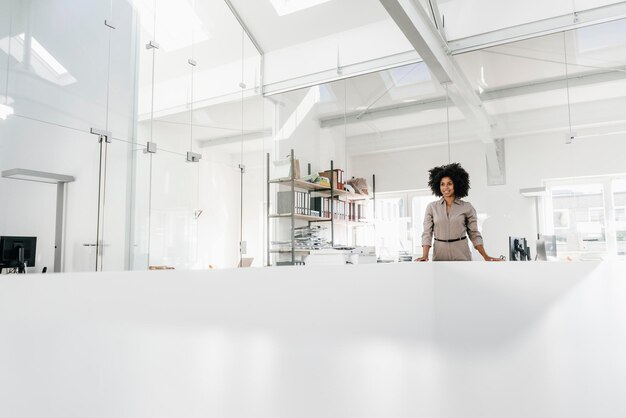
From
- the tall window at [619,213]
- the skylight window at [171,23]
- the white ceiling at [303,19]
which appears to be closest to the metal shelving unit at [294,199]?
the white ceiling at [303,19]

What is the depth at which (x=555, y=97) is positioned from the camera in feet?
14.6

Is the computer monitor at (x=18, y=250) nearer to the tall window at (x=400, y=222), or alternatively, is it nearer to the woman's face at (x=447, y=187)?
the woman's face at (x=447, y=187)

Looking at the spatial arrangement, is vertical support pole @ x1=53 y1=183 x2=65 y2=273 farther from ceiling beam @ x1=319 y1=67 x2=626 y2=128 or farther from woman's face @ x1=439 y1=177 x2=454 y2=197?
ceiling beam @ x1=319 y1=67 x2=626 y2=128

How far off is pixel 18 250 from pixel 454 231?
2842 millimetres

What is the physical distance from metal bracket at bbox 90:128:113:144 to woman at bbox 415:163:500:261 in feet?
8.21

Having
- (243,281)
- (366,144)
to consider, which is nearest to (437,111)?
(366,144)

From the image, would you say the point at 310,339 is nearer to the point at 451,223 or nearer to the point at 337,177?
the point at 451,223

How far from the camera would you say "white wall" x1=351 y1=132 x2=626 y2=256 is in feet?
13.9

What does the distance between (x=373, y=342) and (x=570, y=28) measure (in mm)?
3999

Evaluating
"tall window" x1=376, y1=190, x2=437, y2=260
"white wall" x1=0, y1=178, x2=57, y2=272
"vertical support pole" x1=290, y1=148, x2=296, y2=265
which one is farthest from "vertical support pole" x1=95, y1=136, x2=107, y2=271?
"tall window" x1=376, y1=190, x2=437, y2=260

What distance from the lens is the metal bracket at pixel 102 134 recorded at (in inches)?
140

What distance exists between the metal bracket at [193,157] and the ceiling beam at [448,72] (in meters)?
2.26

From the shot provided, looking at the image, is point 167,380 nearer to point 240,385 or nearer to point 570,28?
point 240,385

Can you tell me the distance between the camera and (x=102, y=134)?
3627mm
